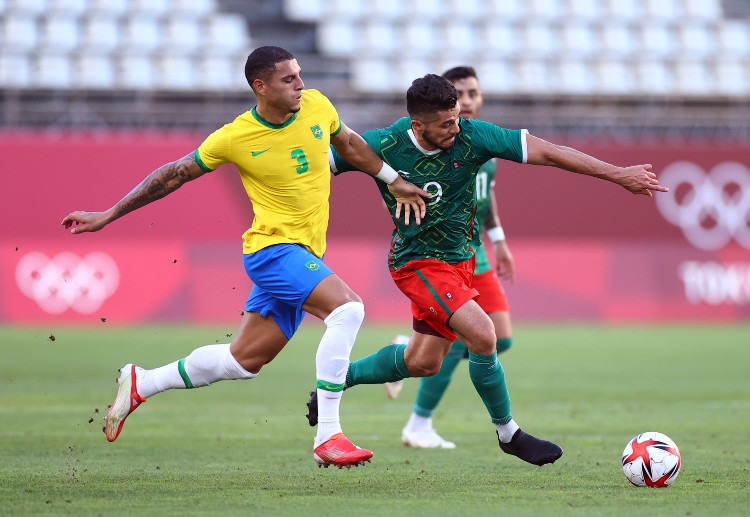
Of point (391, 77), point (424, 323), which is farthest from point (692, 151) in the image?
point (424, 323)

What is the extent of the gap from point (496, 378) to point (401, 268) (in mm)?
846

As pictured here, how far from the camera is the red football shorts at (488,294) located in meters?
9.37

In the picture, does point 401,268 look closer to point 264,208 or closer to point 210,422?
point 264,208

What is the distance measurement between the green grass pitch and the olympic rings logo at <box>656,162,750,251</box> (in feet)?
14.6

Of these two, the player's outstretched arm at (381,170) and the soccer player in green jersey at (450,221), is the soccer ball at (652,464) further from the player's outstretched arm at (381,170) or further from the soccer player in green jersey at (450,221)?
the player's outstretched arm at (381,170)

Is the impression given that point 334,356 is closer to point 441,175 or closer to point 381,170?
point 381,170

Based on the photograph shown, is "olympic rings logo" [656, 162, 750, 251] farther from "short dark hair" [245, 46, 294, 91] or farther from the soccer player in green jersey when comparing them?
"short dark hair" [245, 46, 294, 91]

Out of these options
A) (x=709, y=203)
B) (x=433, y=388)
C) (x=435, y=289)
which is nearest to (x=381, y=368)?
(x=435, y=289)

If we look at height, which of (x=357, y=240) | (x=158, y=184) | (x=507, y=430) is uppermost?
(x=158, y=184)

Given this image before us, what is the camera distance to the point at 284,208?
7.20 m

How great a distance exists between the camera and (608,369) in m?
15.4

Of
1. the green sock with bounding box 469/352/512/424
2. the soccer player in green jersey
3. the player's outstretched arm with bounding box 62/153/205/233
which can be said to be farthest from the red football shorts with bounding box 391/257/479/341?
the player's outstretched arm with bounding box 62/153/205/233

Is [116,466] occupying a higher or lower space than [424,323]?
lower

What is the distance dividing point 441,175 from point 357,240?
13716mm
